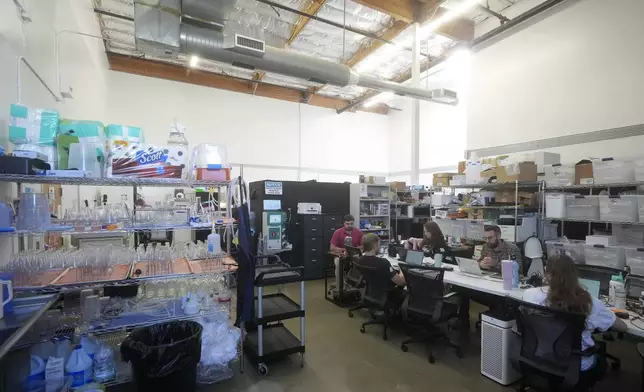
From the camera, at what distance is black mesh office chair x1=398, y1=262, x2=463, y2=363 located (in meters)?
3.24

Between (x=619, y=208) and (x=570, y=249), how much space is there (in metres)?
0.80

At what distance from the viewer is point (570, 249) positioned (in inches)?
172

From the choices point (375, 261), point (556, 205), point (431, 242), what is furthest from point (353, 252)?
point (556, 205)

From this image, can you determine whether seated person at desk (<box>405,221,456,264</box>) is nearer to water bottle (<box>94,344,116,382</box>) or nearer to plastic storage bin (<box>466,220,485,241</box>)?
plastic storage bin (<box>466,220,485,241</box>)

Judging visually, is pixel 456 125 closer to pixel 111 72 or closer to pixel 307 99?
pixel 307 99

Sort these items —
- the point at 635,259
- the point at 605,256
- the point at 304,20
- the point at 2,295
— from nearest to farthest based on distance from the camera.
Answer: the point at 2,295, the point at 635,259, the point at 605,256, the point at 304,20

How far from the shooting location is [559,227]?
16.0 feet

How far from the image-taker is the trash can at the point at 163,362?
2164 mm

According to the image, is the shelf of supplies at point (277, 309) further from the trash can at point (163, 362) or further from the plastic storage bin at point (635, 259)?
the plastic storage bin at point (635, 259)

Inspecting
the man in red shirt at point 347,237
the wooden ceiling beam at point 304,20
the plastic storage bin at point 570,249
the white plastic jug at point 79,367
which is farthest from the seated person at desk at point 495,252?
the wooden ceiling beam at point 304,20

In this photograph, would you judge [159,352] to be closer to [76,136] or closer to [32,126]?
[76,136]

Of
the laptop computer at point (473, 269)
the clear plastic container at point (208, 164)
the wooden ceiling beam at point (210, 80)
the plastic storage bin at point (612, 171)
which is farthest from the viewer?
the wooden ceiling beam at point (210, 80)

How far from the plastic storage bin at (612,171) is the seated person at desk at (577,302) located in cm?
246

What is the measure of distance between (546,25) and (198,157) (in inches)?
227
